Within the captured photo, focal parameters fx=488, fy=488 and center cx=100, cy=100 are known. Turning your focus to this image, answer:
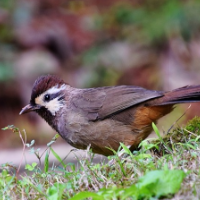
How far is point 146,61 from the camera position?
978 cm

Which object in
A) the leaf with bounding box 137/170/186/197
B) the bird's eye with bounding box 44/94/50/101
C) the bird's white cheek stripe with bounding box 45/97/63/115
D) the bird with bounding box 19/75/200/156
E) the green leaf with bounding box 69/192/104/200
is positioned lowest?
the leaf with bounding box 137/170/186/197

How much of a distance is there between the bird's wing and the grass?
1.01m

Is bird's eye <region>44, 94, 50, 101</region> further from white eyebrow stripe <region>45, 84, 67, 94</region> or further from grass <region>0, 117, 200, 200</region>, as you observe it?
grass <region>0, 117, 200, 200</region>

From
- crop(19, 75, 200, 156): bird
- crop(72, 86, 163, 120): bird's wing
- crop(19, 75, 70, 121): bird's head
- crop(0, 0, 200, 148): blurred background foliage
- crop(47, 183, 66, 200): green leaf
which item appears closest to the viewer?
crop(47, 183, 66, 200): green leaf

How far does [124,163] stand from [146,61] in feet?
20.4

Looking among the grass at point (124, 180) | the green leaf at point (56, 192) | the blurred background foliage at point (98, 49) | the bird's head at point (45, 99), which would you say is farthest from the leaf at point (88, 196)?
the blurred background foliage at point (98, 49)

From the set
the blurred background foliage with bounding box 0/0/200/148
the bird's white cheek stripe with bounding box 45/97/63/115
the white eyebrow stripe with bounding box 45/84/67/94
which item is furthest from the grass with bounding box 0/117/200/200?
the blurred background foliage with bounding box 0/0/200/148

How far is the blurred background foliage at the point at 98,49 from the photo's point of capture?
907cm

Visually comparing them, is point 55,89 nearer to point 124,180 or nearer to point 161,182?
point 124,180

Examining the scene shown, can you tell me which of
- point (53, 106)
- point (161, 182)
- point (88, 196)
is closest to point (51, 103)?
point (53, 106)

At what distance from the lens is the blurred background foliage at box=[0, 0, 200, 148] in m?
9.07

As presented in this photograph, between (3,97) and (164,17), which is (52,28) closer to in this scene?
(3,97)

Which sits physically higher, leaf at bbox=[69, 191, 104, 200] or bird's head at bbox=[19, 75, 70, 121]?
bird's head at bbox=[19, 75, 70, 121]

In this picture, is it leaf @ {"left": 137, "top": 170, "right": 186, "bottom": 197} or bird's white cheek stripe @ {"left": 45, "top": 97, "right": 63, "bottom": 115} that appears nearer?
leaf @ {"left": 137, "top": 170, "right": 186, "bottom": 197}
